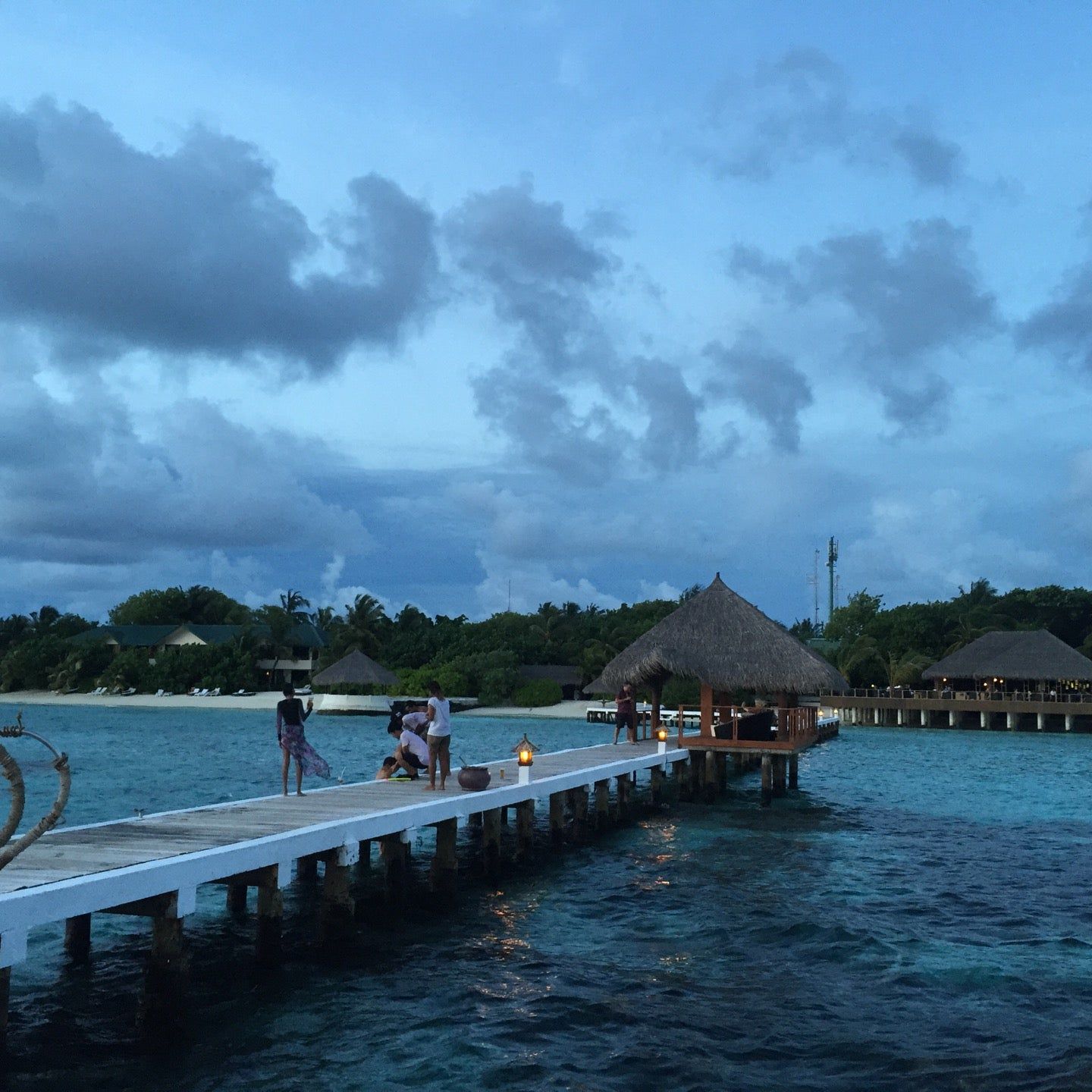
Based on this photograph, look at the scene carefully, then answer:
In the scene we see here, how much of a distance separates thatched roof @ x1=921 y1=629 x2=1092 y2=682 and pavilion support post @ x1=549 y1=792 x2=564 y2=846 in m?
53.4

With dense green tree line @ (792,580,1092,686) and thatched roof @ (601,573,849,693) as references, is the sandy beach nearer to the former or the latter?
dense green tree line @ (792,580,1092,686)

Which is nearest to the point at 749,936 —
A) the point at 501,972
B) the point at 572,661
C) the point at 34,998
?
the point at 501,972

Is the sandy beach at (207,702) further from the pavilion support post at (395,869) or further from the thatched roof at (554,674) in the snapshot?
the pavilion support post at (395,869)

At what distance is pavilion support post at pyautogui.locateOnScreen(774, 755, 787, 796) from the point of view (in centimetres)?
3052

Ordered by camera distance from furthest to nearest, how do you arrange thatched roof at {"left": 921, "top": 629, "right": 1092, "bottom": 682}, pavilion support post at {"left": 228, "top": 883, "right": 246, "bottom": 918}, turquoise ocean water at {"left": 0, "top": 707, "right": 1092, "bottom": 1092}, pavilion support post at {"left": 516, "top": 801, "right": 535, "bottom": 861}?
1. thatched roof at {"left": 921, "top": 629, "right": 1092, "bottom": 682}
2. pavilion support post at {"left": 516, "top": 801, "right": 535, "bottom": 861}
3. pavilion support post at {"left": 228, "top": 883, "right": 246, "bottom": 918}
4. turquoise ocean water at {"left": 0, "top": 707, "right": 1092, "bottom": 1092}

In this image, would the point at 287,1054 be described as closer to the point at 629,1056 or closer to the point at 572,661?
the point at 629,1056

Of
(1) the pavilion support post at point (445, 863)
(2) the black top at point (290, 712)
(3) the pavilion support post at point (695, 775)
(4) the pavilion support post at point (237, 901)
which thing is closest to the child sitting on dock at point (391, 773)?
(1) the pavilion support post at point (445, 863)

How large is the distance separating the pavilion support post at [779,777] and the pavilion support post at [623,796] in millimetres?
5738

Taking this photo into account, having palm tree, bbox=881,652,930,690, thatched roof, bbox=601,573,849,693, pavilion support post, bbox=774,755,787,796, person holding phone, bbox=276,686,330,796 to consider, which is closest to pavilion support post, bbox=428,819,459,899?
person holding phone, bbox=276,686,330,796

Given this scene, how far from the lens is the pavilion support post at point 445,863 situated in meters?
16.5

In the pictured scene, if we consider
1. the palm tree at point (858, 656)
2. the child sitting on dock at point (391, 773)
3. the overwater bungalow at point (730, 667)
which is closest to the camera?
the child sitting on dock at point (391, 773)

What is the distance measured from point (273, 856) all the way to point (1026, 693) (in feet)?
210

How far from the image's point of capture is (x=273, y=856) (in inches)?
480

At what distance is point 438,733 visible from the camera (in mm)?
17328
